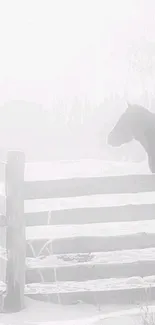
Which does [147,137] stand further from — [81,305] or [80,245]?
[81,305]

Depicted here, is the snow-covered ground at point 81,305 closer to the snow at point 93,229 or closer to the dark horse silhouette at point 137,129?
the snow at point 93,229

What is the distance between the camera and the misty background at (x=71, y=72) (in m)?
25.9

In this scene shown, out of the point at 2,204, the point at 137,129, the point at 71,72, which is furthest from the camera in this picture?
the point at 71,72

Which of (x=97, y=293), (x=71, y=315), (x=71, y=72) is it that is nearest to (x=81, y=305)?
(x=97, y=293)

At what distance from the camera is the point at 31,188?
16.0 feet

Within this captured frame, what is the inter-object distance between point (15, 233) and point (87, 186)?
804 mm

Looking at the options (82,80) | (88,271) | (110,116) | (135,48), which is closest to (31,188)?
(88,271)

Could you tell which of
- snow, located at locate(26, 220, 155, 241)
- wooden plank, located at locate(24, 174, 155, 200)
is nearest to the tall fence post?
wooden plank, located at locate(24, 174, 155, 200)

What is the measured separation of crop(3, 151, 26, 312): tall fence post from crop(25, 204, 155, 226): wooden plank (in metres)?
0.15

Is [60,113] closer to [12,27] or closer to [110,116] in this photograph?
[110,116]

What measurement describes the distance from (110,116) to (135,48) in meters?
15.3

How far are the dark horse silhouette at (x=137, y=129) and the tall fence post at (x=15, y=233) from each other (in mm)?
1501

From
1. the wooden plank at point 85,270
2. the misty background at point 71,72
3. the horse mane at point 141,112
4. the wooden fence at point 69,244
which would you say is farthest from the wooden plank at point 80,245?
the misty background at point 71,72

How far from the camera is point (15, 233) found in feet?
15.6
